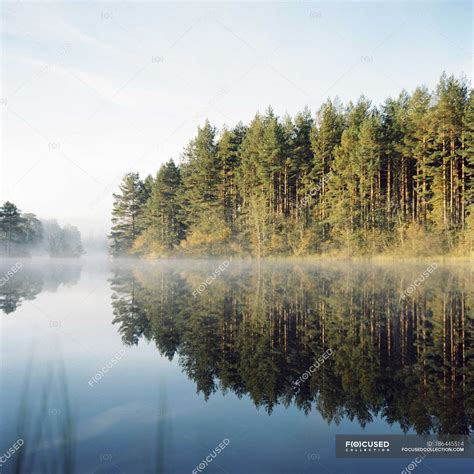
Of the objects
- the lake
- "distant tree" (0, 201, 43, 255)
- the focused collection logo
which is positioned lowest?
the focused collection logo

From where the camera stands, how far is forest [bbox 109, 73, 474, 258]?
42.1 m

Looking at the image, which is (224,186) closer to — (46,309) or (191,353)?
(46,309)

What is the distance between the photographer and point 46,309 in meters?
12.7

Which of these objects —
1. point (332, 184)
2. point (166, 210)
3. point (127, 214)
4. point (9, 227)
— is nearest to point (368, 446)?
point (332, 184)

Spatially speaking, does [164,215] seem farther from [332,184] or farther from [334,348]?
[334,348]

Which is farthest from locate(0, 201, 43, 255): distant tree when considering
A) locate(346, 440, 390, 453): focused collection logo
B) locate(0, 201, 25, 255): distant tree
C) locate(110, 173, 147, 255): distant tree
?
locate(346, 440, 390, 453): focused collection logo

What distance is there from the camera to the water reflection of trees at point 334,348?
495cm

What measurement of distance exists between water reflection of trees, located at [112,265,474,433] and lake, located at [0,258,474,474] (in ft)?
0.10

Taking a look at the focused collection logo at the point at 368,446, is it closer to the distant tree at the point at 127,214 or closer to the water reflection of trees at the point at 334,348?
the water reflection of trees at the point at 334,348

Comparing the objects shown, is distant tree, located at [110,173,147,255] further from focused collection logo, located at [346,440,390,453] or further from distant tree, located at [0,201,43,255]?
focused collection logo, located at [346,440,390,453]

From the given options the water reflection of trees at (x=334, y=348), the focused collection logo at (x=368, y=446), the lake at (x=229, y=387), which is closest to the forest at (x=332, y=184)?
the water reflection of trees at (x=334, y=348)

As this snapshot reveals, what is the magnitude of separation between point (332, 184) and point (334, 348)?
43.3 m

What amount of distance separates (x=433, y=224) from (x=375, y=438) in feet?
147

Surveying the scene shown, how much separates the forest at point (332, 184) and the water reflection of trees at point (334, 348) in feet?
99.2
